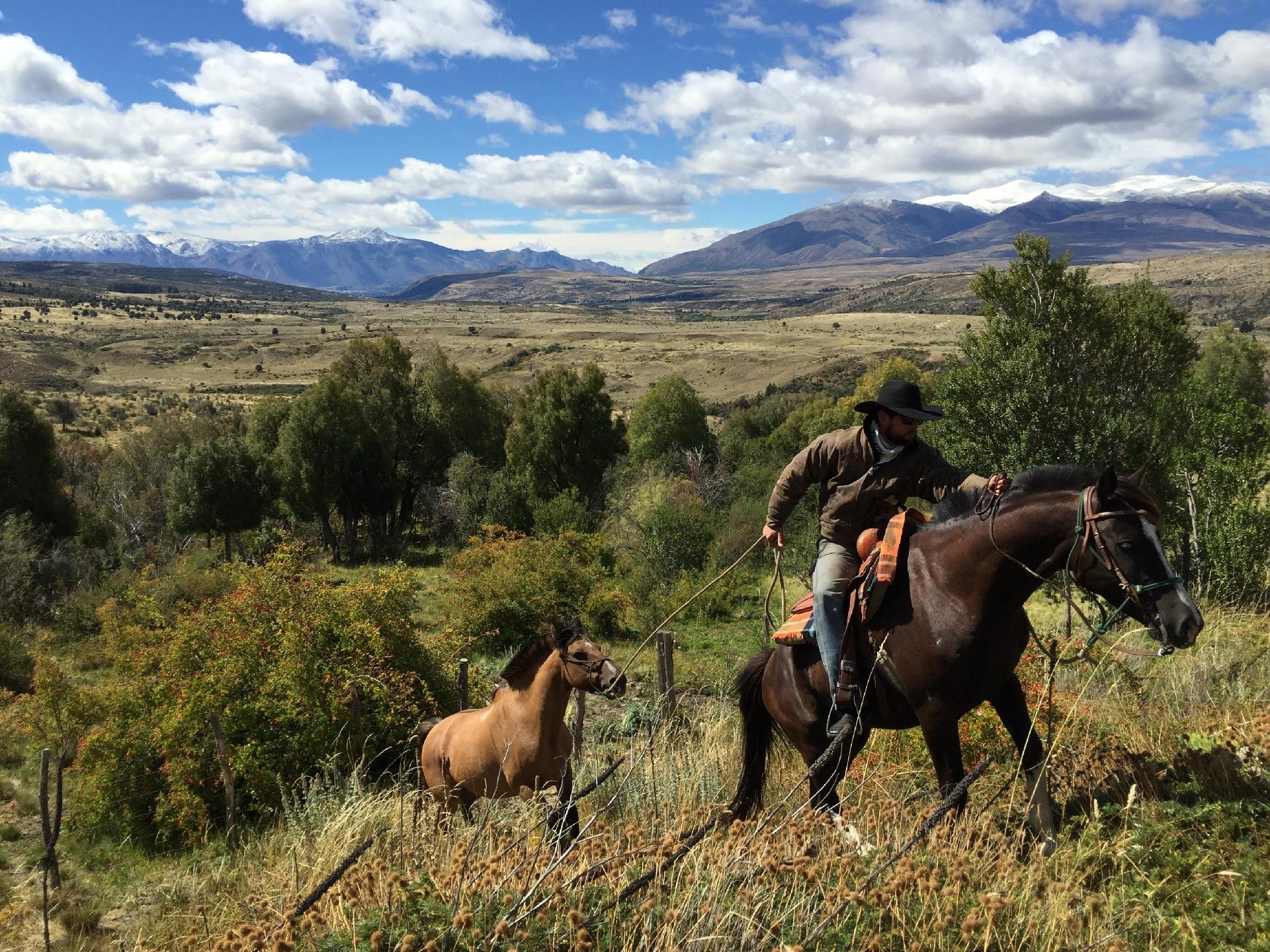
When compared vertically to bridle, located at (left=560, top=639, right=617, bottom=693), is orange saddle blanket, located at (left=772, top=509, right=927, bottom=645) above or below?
above

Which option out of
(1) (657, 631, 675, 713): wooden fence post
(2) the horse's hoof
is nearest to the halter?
(2) the horse's hoof

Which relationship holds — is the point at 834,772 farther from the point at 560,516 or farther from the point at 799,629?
the point at 560,516

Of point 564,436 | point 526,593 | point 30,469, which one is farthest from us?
point 564,436

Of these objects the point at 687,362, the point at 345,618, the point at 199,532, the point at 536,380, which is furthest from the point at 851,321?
the point at 345,618

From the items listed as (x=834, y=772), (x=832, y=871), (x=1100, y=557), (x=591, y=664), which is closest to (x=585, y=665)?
(x=591, y=664)

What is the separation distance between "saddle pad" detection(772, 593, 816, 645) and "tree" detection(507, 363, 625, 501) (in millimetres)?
31078

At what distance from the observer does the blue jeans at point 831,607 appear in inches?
186

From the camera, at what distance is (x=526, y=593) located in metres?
20.7

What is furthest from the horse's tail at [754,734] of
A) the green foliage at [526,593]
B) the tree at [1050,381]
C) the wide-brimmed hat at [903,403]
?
the green foliage at [526,593]

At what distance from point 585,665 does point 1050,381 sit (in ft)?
48.6

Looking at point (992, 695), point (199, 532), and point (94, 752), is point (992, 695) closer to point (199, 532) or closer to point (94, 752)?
point (94, 752)

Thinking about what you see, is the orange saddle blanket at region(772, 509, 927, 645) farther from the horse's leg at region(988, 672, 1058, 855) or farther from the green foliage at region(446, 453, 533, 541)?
the green foliage at region(446, 453, 533, 541)

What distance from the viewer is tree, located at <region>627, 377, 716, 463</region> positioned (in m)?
41.6

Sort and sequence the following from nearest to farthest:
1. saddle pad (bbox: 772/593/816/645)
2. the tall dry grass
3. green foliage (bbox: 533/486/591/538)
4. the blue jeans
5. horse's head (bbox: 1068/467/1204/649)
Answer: the tall dry grass → horse's head (bbox: 1068/467/1204/649) → the blue jeans → saddle pad (bbox: 772/593/816/645) → green foliage (bbox: 533/486/591/538)
